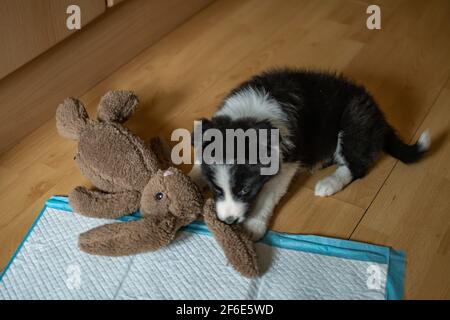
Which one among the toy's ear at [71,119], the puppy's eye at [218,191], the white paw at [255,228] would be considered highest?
the toy's ear at [71,119]

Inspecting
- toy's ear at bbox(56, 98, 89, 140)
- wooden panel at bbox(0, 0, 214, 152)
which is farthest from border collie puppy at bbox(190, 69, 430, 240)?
wooden panel at bbox(0, 0, 214, 152)

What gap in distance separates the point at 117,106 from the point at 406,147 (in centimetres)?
114

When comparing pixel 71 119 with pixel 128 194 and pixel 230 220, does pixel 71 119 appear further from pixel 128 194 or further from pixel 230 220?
pixel 230 220

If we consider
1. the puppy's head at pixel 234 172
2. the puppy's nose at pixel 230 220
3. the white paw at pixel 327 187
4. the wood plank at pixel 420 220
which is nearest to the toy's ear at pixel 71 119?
the puppy's head at pixel 234 172

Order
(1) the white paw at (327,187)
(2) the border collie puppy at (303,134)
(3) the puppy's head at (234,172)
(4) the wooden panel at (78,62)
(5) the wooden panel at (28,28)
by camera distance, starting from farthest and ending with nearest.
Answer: (4) the wooden panel at (78,62)
(1) the white paw at (327,187)
(5) the wooden panel at (28,28)
(2) the border collie puppy at (303,134)
(3) the puppy's head at (234,172)

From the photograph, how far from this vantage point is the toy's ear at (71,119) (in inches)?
76.5

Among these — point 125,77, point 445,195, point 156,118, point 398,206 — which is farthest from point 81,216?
point 445,195

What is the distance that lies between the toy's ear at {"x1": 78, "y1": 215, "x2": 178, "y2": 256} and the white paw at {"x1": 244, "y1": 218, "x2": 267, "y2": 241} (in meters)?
0.27

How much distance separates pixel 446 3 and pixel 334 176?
5.61 ft

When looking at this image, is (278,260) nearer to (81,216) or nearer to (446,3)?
(81,216)

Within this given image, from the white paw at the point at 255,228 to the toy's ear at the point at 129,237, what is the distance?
27 cm

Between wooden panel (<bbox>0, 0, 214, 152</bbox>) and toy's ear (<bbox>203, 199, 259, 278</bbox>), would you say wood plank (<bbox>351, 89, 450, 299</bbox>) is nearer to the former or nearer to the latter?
toy's ear (<bbox>203, 199, 259, 278</bbox>)

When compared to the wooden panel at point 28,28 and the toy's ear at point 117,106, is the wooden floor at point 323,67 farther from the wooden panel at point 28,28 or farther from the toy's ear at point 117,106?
the wooden panel at point 28,28

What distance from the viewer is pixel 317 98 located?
193 centimetres
